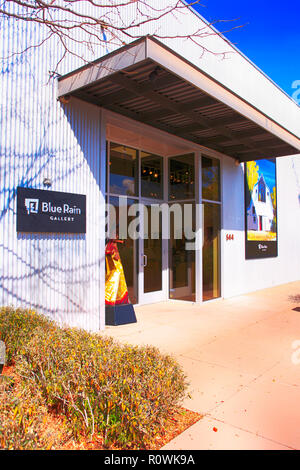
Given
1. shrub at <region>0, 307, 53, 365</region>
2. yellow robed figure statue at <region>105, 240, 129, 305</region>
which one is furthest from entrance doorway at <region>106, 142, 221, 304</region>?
→ shrub at <region>0, 307, 53, 365</region>

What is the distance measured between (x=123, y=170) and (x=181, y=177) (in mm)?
1777

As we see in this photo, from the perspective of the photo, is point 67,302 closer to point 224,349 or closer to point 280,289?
point 224,349

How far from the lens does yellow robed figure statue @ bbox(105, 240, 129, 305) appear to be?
6.40m

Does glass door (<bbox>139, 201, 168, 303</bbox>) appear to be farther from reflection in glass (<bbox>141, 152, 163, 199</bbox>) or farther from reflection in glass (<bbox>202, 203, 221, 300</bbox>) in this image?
reflection in glass (<bbox>202, 203, 221, 300</bbox>)

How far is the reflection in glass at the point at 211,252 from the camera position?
8883 mm

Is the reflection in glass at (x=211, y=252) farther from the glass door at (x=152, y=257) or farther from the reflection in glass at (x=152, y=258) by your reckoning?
the reflection in glass at (x=152, y=258)

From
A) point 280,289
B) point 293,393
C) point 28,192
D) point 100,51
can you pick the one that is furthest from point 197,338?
point 280,289

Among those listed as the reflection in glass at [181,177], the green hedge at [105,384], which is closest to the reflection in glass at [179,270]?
the reflection in glass at [181,177]

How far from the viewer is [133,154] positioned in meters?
8.23

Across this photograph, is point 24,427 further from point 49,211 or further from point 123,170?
point 123,170

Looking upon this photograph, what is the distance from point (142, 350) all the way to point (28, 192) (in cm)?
306

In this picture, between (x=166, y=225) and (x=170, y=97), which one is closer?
(x=170, y=97)

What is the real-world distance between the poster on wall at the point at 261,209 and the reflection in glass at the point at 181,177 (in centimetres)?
246

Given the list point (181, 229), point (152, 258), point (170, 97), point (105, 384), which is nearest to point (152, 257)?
point (152, 258)
